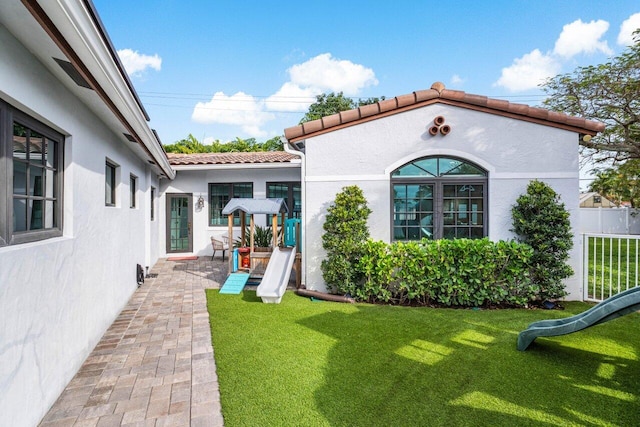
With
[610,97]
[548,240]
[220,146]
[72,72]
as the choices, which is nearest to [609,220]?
[610,97]

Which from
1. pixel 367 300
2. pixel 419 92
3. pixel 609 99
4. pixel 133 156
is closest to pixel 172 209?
pixel 133 156

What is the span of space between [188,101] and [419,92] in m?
31.5

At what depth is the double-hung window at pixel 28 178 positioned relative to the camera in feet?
9.18

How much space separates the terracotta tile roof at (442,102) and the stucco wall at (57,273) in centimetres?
420

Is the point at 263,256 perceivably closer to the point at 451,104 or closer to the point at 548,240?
the point at 451,104

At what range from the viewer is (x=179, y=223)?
544 inches

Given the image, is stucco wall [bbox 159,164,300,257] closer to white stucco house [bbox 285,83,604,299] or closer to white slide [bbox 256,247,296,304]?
white slide [bbox 256,247,296,304]

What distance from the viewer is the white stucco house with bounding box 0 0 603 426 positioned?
9.25 ft

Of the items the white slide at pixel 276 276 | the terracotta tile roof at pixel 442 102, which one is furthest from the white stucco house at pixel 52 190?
the terracotta tile roof at pixel 442 102

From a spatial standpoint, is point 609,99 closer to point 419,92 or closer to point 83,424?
point 419,92

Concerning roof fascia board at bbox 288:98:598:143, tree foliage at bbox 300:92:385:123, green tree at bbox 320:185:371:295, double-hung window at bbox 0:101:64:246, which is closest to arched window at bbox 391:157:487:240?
green tree at bbox 320:185:371:295

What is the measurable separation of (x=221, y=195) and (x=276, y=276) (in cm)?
693

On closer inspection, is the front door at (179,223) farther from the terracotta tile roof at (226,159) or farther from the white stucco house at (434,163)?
the white stucco house at (434,163)

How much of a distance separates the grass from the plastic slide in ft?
1.05
